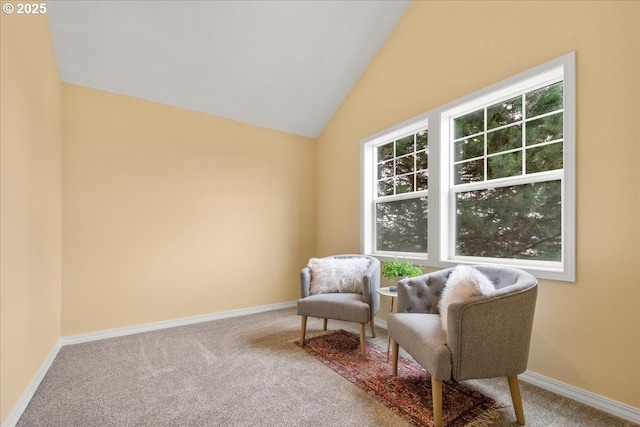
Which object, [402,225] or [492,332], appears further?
[402,225]

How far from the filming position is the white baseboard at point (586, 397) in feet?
5.58

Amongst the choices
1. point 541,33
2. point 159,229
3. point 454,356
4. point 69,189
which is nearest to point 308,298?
point 454,356

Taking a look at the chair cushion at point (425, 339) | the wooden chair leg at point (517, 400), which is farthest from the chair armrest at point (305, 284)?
the wooden chair leg at point (517, 400)

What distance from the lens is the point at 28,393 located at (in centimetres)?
196

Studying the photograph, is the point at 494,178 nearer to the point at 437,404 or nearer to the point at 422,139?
the point at 422,139

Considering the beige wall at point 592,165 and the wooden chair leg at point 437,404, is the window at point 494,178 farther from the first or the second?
the wooden chair leg at point 437,404

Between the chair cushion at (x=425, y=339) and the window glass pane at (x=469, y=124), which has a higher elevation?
the window glass pane at (x=469, y=124)

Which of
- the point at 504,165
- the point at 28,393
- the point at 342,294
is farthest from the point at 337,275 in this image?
the point at 28,393

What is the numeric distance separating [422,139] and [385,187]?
0.73 meters

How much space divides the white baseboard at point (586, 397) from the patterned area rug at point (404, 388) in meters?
0.50

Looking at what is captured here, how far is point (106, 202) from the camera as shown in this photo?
312 centimetres

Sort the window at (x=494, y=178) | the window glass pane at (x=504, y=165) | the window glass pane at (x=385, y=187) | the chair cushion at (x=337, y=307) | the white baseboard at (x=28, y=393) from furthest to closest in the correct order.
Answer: the window glass pane at (x=385, y=187) < the chair cushion at (x=337, y=307) < the window glass pane at (x=504, y=165) < the window at (x=494, y=178) < the white baseboard at (x=28, y=393)

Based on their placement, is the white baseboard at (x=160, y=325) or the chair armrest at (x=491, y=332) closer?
the chair armrest at (x=491, y=332)

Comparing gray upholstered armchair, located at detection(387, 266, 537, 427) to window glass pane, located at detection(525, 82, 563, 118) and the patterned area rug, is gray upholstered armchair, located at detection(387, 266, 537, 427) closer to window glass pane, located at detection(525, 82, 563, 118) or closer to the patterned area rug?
the patterned area rug
